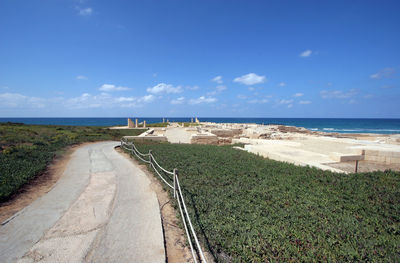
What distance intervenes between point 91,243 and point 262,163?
19.7 ft

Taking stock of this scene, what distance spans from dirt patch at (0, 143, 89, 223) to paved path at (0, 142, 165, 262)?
25 cm

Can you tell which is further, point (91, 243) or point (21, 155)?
point (21, 155)

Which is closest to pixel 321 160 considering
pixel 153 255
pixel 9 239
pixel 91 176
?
pixel 153 255

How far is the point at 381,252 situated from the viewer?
8.52 ft

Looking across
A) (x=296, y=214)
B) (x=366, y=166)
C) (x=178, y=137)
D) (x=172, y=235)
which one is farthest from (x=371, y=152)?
(x=178, y=137)

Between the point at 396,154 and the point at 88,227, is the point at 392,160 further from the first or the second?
the point at 88,227

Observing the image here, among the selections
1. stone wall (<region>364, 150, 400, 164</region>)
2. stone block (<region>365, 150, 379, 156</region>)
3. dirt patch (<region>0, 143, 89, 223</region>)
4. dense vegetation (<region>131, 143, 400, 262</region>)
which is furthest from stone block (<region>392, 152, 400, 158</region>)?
dirt patch (<region>0, 143, 89, 223</region>)

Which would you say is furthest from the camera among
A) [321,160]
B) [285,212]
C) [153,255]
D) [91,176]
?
[321,160]

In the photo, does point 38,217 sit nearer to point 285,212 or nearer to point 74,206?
point 74,206

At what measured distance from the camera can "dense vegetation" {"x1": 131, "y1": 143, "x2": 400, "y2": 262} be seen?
268cm

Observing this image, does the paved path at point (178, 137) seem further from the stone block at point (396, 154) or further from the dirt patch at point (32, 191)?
the stone block at point (396, 154)

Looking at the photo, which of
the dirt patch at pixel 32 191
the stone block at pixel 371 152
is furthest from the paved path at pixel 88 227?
the stone block at pixel 371 152

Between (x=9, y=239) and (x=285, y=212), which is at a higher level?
(x=285, y=212)

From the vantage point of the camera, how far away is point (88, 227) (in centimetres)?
354
